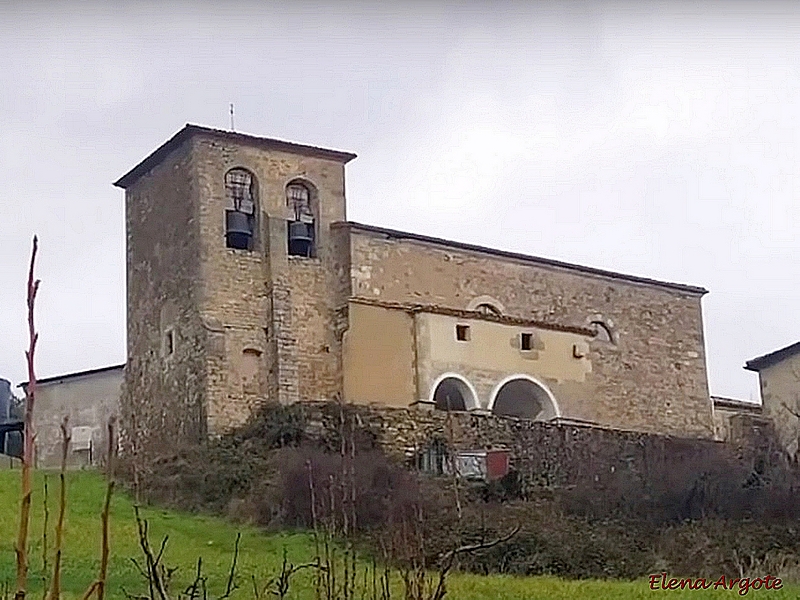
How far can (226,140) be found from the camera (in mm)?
31109

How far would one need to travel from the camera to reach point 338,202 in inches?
1266

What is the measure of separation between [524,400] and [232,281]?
25.5 ft

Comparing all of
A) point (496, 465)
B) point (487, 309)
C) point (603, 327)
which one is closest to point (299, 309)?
point (487, 309)

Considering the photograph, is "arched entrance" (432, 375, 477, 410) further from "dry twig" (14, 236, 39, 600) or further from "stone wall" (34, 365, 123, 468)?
"dry twig" (14, 236, 39, 600)

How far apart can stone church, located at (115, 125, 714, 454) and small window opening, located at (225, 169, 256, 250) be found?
3cm

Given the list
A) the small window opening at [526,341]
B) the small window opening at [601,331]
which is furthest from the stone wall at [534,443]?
the small window opening at [601,331]

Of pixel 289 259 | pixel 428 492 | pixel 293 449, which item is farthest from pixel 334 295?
pixel 428 492

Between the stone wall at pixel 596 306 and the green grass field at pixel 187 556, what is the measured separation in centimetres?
886

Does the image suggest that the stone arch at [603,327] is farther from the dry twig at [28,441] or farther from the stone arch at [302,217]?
the dry twig at [28,441]

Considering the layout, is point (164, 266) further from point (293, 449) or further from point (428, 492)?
point (428, 492)

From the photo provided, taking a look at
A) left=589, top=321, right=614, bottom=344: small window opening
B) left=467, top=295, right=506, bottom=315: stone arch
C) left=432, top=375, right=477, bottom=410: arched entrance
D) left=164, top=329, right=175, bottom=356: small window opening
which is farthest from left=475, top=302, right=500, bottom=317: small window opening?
left=164, top=329, right=175, bottom=356: small window opening

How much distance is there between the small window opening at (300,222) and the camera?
31.4 metres

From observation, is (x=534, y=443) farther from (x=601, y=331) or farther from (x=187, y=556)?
(x=187, y=556)

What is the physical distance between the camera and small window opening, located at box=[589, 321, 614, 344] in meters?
35.8
